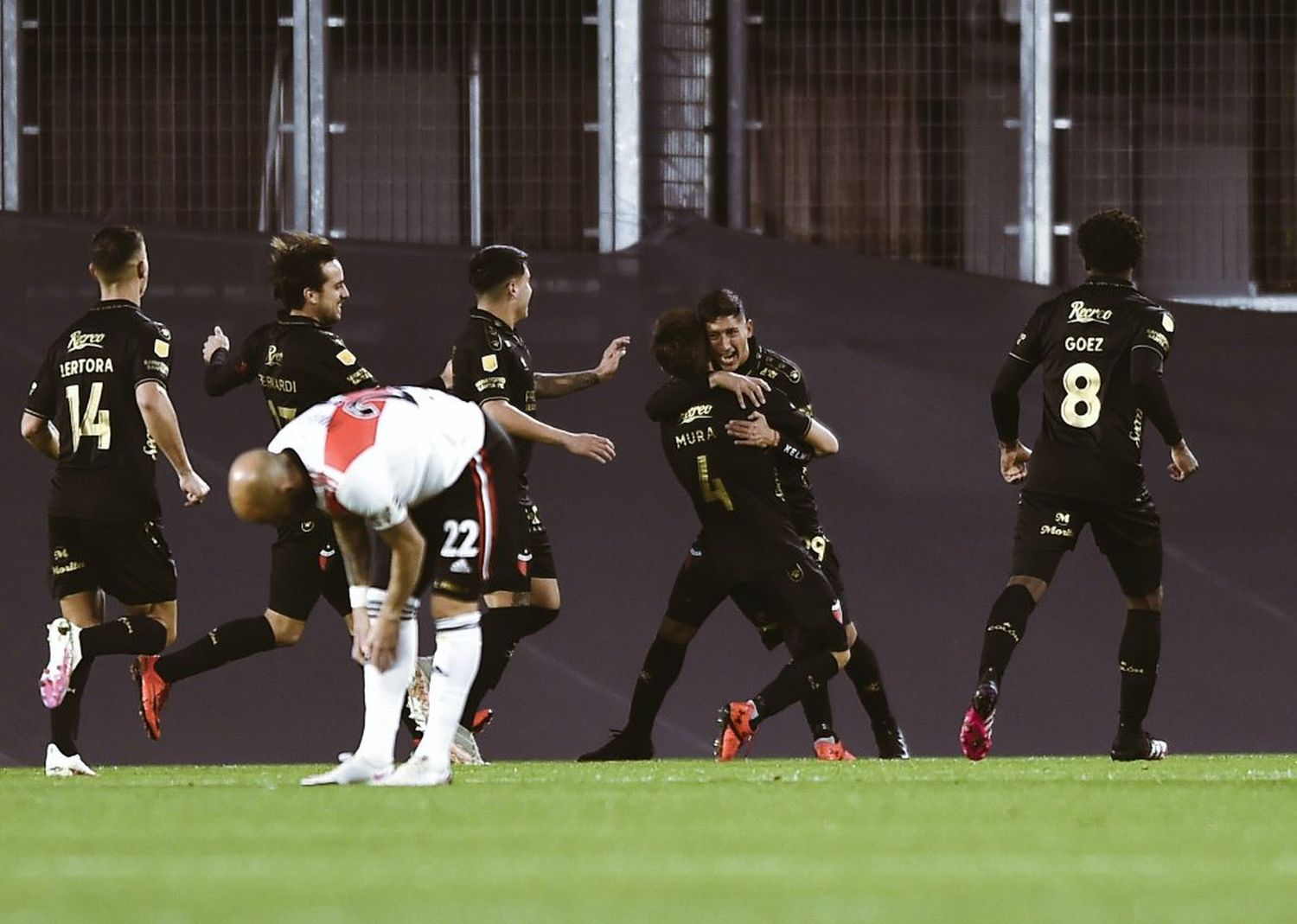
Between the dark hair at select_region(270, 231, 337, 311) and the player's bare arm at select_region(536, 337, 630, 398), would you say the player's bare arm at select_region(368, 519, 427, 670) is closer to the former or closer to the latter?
the dark hair at select_region(270, 231, 337, 311)

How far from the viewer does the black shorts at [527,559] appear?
6145mm

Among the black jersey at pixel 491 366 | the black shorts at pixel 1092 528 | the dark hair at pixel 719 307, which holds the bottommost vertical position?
the black shorts at pixel 1092 528

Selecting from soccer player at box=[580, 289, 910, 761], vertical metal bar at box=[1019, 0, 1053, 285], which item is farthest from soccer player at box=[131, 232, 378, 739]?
vertical metal bar at box=[1019, 0, 1053, 285]

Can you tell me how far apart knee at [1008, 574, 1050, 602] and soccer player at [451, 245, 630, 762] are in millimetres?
1178

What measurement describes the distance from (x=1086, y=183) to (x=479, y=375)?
426 cm

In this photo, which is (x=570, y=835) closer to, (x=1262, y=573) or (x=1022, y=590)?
(x=1022, y=590)

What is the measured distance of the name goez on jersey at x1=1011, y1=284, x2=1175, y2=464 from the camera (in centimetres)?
622

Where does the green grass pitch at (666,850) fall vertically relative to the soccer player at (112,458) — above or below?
below

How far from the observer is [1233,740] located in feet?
25.6

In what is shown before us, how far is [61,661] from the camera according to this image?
20.0ft

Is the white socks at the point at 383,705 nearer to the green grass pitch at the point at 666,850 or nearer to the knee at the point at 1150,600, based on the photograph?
the green grass pitch at the point at 666,850

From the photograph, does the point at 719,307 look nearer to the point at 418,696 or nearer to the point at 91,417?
the point at 418,696

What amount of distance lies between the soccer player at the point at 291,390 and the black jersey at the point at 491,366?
301 millimetres

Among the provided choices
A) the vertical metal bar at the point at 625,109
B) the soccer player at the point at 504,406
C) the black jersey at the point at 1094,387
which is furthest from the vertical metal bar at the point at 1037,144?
the soccer player at the point at 504,406
